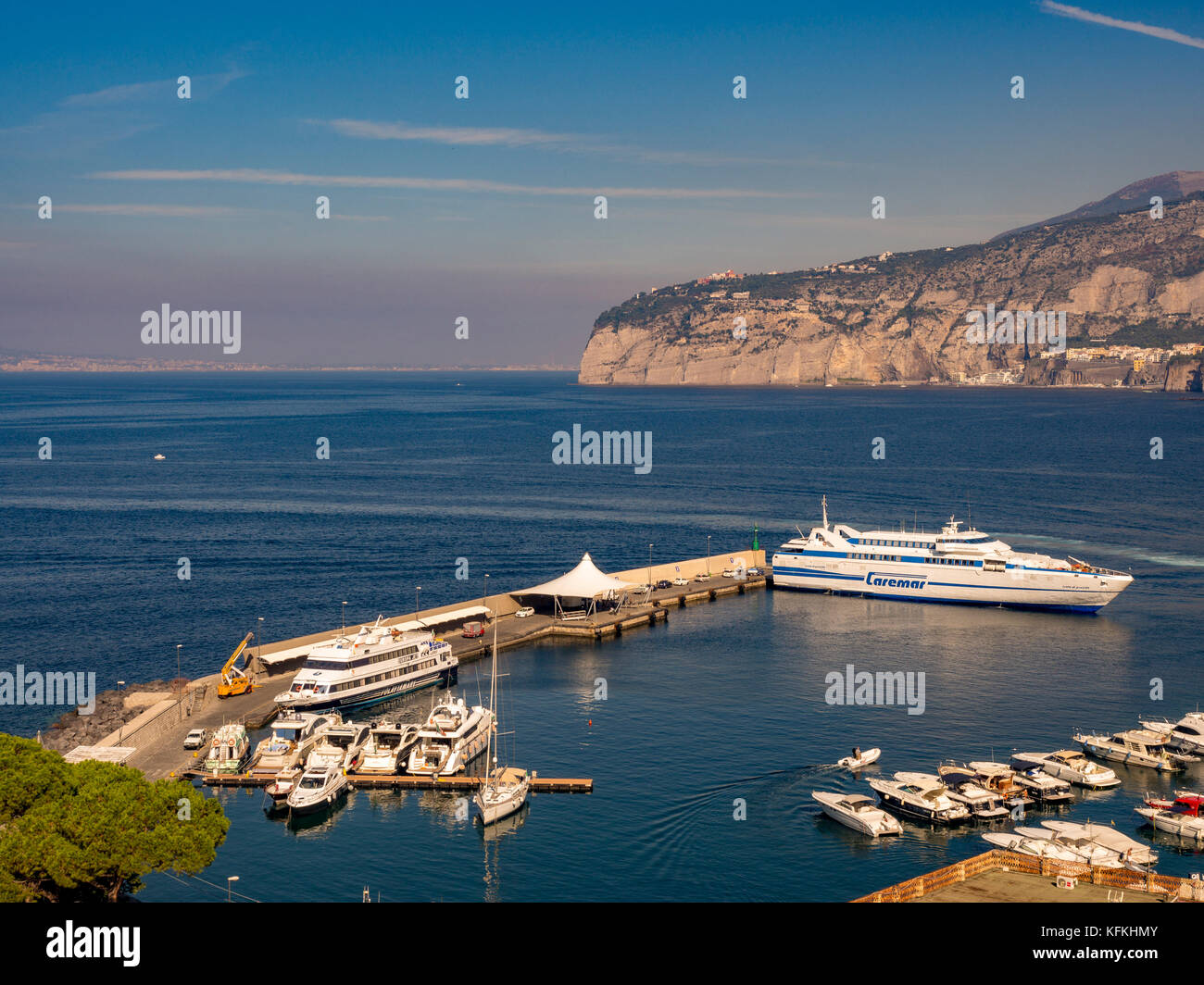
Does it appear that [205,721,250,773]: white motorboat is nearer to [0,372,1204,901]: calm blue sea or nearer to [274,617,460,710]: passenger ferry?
[0,372,1204,901]: calm blue sea

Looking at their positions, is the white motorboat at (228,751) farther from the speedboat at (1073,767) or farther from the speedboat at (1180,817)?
the speedboat at (1180,817)

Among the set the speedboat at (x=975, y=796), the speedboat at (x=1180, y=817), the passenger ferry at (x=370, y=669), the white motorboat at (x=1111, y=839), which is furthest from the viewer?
the passenger ferry at (x=370, y=669)

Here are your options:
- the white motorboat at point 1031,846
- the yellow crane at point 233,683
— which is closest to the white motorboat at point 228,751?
the yellow crane at point 233,683

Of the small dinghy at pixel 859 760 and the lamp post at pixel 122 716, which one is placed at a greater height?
the lamp post at pixel 122 716

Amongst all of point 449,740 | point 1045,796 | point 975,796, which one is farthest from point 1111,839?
point 449,740

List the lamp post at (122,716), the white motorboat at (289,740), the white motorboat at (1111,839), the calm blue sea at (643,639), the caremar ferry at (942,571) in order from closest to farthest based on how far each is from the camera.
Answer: the white motorboat at (1111,839) → the calm blue sea at (643,639) → the white motorboat at (289,740) → the lamp post at (122,716) → the caremar ferry at (942,571)

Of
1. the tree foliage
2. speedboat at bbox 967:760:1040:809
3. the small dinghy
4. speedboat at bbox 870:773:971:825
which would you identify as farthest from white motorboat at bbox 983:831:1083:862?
the tree foliage
